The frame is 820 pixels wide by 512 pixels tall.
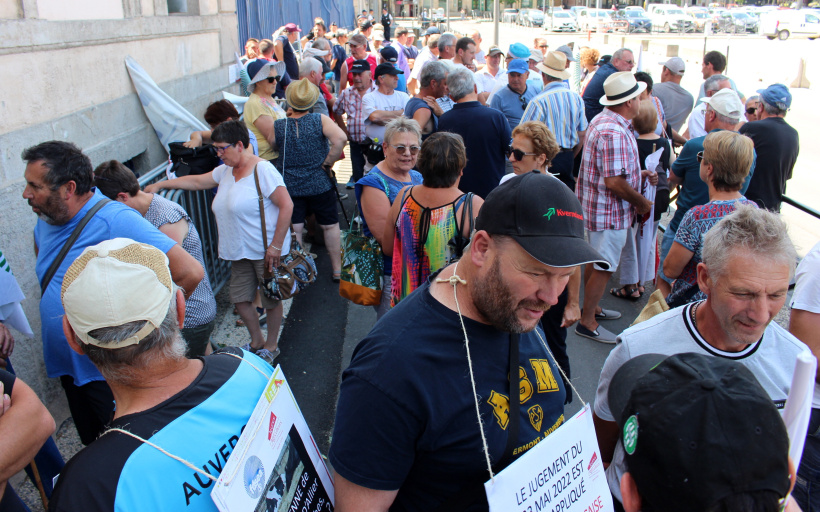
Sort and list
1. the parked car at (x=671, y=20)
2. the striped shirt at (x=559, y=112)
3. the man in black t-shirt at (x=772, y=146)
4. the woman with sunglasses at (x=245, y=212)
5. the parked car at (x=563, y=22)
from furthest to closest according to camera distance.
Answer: the parked car at (x=563, y=22) < the parked car at (x=671, y=20) < the striped shirt at (x=559, y=112) < the man in black t-shirt at (x=772, y=146) < the woman with sunglasses at (x=245, y=212)

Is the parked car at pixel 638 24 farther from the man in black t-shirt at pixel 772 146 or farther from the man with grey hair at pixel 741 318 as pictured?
the man with grey hair at pixel 741 318

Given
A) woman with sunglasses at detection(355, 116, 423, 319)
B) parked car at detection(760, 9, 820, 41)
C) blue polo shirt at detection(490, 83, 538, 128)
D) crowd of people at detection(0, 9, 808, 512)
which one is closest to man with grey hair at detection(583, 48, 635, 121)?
blue polo shirt at detection(490, 83, 538, 128)

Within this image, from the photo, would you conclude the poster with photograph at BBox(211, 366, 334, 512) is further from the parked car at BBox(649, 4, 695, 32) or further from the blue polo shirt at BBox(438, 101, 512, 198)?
the parked car at BBox(649, 4, 695, 32)

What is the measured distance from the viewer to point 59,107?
4.28 meters

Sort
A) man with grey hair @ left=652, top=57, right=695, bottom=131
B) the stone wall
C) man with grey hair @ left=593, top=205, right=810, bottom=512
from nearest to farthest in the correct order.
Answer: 1. man with grey hair @ left=593, top=205, right=810, bottom=512
2. the stone wall
3. man with grey hair @ left=652, top=57, right=695, bottom=131

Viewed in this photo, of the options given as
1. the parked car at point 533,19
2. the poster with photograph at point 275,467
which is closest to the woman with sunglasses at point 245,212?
the poster with photograph at point 275,467

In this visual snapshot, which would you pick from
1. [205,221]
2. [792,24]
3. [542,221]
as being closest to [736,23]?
[792,24]

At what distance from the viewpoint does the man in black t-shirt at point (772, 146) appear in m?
4.82

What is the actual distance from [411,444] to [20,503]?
1.71 metres

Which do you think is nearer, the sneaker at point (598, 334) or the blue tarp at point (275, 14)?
the sneaker at point (598, 334)

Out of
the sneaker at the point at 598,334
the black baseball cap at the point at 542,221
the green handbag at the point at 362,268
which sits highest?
the black baseball cap at the point at 542,221

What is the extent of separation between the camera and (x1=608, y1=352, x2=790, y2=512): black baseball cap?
1.04 metres

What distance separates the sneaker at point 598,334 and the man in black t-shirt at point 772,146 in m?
1.68

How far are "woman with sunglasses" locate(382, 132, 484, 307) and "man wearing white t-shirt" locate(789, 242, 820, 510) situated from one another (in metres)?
1.59
